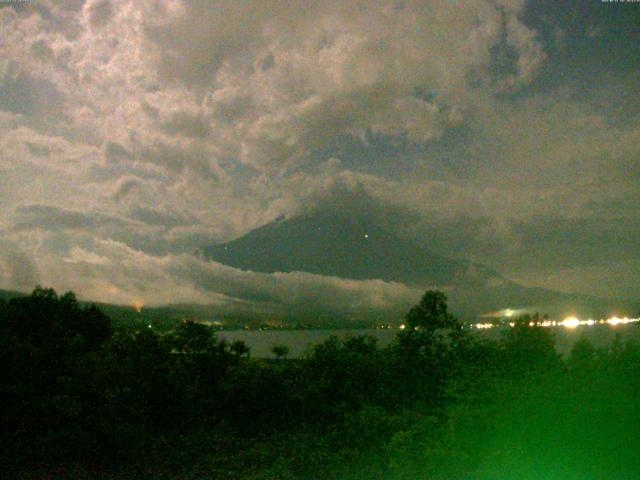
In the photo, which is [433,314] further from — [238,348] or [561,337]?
[238,348]

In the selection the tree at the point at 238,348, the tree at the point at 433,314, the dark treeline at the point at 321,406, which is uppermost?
the tree at the point at 433,314

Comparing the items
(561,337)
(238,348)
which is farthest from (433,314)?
(238,348)

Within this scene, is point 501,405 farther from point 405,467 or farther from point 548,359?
point 548,359

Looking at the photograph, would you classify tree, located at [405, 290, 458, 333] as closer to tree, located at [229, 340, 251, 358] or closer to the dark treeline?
the dark treeline

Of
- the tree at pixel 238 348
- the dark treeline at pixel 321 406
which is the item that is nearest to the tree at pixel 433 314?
the dark treeline at pixel 321 406

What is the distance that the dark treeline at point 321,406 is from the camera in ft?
23.2

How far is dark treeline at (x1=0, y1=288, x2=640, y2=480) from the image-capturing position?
279 inches

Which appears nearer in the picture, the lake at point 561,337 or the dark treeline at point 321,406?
the dark treeline at point 321,406

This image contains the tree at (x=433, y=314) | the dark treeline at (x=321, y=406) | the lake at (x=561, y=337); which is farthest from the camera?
the tree at (x=433, y=314)

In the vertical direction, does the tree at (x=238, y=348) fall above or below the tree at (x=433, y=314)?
below

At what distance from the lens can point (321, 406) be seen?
Result: 34.0 ft

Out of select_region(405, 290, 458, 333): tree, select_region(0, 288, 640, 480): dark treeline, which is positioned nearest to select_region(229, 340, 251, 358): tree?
select_region(0, 288, 640, 480): dark treeline

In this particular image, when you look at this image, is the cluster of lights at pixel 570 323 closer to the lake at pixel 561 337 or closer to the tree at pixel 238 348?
the lake at pixel 561 337

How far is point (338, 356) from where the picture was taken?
10.6 metres
